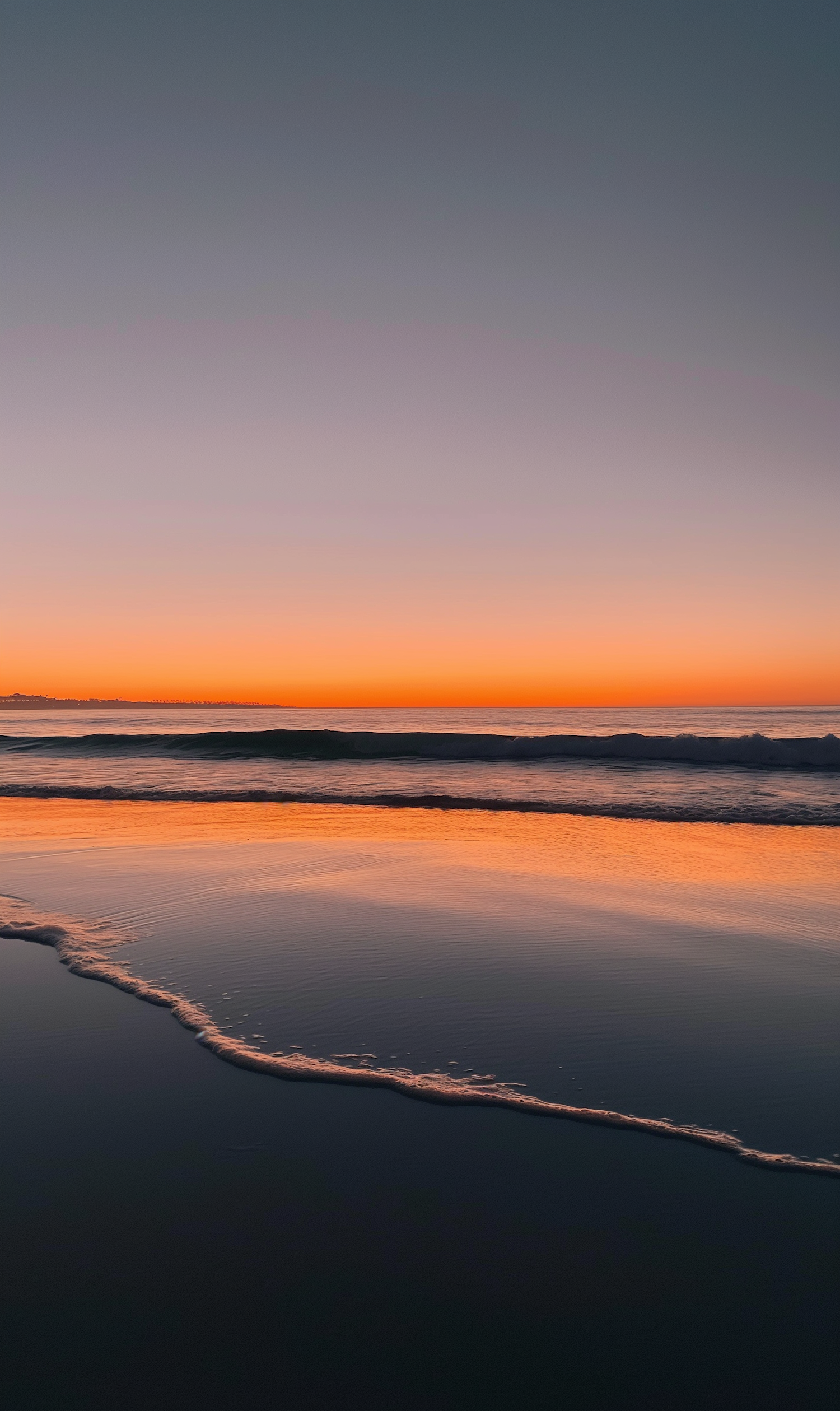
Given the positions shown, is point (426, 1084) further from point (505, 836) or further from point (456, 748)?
point (456, 748)

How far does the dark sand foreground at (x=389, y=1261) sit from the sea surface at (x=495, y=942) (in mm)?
266

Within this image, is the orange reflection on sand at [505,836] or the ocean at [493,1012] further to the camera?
the orange reflection on sand at [505,836]

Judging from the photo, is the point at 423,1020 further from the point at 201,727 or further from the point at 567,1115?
the point at 201,727

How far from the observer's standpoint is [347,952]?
4031 millimetres

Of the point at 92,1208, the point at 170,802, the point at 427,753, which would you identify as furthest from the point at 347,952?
the point at 427,753

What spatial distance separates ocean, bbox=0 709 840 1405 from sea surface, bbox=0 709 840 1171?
0.7 inches

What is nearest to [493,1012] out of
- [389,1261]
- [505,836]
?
[389,1261]

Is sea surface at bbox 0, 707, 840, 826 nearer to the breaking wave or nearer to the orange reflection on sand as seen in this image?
the breaking wave

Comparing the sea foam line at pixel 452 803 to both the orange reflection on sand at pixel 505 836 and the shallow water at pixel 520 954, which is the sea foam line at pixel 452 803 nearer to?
the orange reflection on sand at pixel 505 836

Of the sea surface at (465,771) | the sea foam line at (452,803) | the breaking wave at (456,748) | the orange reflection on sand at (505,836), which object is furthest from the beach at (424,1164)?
the breaking wave at (456,748)

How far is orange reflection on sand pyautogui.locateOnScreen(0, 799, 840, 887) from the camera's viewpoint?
6477 mm

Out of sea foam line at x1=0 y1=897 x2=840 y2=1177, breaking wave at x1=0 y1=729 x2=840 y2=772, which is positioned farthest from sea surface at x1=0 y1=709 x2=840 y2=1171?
breaking wave at x1=0 y1=729 x2=840 y2=772

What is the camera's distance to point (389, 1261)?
71.2 inches

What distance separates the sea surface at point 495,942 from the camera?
2709mm
